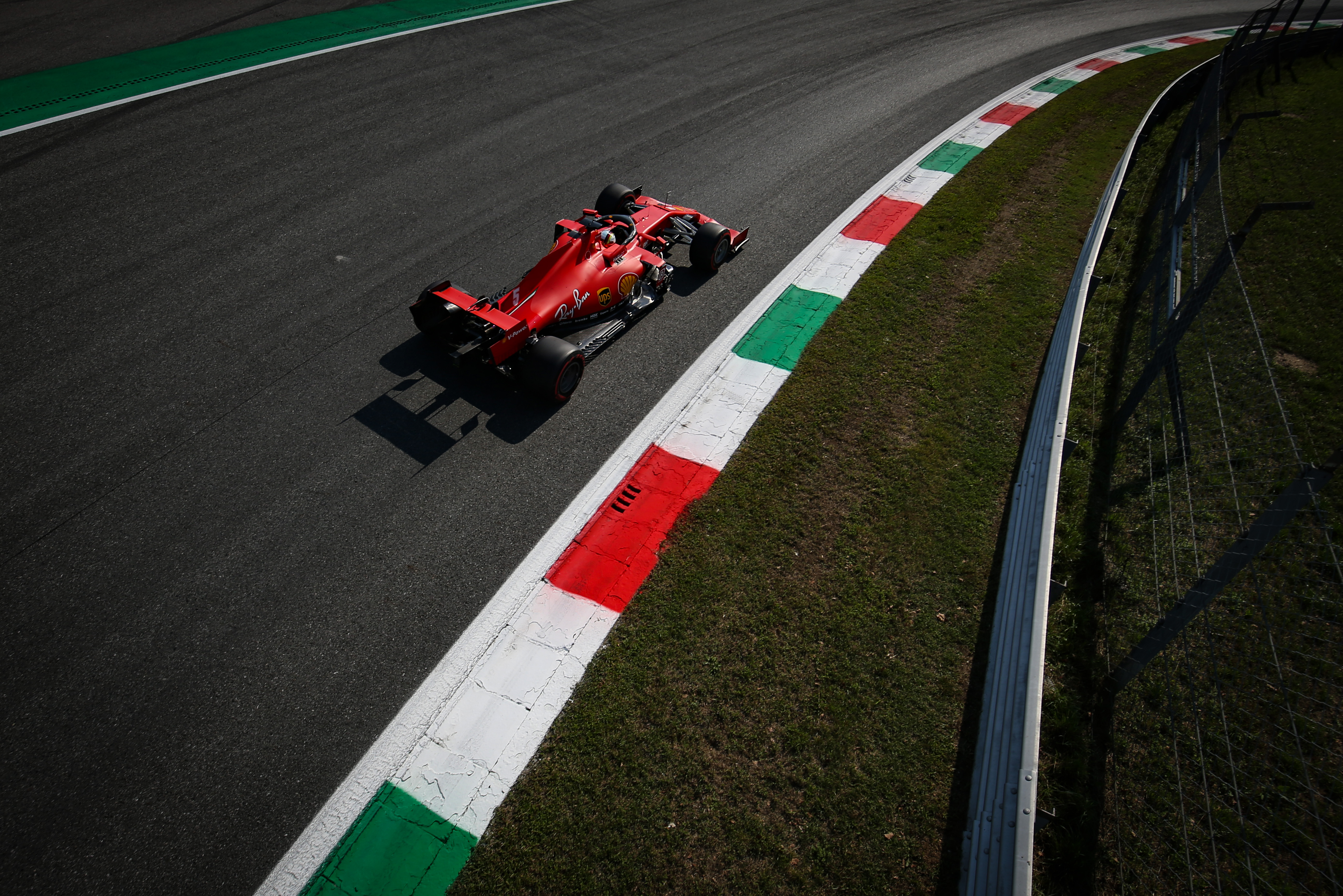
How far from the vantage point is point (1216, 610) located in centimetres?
534

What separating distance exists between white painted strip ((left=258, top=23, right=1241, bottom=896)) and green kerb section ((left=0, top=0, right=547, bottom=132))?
13129 millimetres

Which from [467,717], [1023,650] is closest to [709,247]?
[1023,650]

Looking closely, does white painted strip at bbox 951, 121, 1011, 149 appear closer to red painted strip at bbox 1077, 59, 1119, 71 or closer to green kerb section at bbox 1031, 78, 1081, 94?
green kerb section at bbox 1031, 78, 1081, 94

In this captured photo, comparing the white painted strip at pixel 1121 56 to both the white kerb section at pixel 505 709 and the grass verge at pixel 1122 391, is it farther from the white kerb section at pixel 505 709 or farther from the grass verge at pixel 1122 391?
the white kerb section at pixel 505 709

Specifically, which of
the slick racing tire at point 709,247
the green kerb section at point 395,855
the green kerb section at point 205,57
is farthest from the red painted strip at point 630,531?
the green kerb section at point 205,57

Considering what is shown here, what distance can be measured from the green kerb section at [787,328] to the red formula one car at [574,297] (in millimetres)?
1286

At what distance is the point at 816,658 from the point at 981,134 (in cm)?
1315

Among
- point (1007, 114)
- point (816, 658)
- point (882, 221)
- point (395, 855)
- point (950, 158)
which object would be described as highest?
point (1007, 114)

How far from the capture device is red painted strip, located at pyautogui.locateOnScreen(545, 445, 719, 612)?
18.5 feet

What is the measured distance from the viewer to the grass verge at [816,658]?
4238mm

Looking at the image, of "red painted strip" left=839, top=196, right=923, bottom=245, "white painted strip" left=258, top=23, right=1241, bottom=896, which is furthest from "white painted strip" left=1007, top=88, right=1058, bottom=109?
"white painted strip" left=258, top=23, right=1241, bottom=896

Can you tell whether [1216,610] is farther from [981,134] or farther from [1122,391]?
[981,134]

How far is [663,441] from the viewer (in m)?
6.93

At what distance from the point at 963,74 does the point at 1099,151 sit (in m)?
5.15
